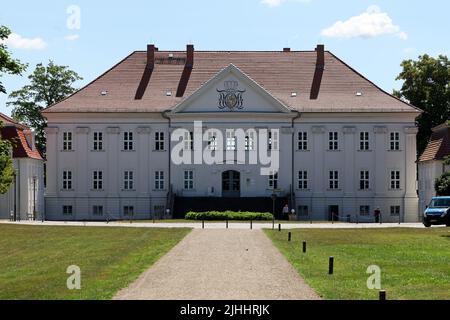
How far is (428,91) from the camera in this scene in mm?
77625

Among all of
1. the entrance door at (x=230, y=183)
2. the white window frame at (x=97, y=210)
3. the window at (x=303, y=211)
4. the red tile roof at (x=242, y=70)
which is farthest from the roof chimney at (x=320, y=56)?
the white window frame at (x=97, y=210)

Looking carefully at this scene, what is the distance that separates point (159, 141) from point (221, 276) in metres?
48.2

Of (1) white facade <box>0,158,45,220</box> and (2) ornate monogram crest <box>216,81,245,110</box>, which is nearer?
(1) white facade <box>0,158,45,220</box>

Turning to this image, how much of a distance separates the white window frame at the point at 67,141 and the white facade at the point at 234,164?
0.08 meters

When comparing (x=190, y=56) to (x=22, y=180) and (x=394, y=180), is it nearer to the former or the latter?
(x=22, y=180)

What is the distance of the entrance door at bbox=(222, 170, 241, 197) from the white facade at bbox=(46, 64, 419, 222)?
16.6 inches

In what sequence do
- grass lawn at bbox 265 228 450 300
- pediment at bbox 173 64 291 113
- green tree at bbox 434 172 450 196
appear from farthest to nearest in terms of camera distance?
pediment at bbox 173 64 291 113
green tree at bbox 434 172 450 196
grass lawn at bbox 265 228 450 300

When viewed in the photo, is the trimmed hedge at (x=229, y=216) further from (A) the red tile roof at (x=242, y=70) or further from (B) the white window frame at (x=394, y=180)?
(B) the white window frame at (x=394, y=180)

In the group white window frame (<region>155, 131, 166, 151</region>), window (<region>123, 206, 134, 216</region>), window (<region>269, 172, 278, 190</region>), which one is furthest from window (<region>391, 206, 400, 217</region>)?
window (<region>123, 206, 134, 216</region>)

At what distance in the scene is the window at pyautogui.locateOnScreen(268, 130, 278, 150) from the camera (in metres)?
69.8

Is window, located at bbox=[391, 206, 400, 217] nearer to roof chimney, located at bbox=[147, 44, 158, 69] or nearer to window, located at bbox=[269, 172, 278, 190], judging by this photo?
window, located at bbox=[269, 172, 278, 190]

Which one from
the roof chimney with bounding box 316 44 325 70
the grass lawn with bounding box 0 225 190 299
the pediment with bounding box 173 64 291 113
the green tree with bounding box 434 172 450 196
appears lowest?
the grass lawn with bounding box 0 225 190 299

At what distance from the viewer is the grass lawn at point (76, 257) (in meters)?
20.4
